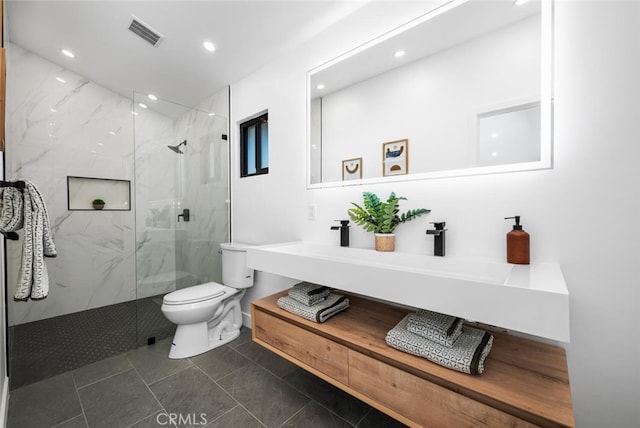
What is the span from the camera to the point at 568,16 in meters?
1.05

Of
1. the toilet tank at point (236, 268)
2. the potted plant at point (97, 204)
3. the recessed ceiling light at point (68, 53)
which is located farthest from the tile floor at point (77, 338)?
the recessed ceiling light at point (68, 53)

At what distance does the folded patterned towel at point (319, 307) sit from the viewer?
4.36ft

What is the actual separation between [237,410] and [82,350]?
5.07 feet

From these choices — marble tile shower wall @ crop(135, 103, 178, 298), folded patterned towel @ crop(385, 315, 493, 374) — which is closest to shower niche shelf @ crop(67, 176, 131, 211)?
marble tile shower wall @ crop(135, 103, 178, 298)

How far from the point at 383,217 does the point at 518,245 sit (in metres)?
0.61

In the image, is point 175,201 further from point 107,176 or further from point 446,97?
point 446,97

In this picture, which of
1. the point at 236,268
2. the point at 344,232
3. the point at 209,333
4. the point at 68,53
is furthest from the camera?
the point at 68,53

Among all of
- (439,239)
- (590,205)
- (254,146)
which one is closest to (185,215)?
(254,146)

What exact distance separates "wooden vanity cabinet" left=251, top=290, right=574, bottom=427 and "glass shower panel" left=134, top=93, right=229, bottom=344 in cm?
150

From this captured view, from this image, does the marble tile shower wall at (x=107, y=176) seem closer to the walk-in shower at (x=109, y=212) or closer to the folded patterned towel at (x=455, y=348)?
the walk-in shower at (x=109, y=212)

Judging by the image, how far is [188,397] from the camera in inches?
59.6

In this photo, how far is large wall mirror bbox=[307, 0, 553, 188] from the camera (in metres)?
1.12

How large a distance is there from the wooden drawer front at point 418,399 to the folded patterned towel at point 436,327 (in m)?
0.16

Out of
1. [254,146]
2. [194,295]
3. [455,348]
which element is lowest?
[194,295]
